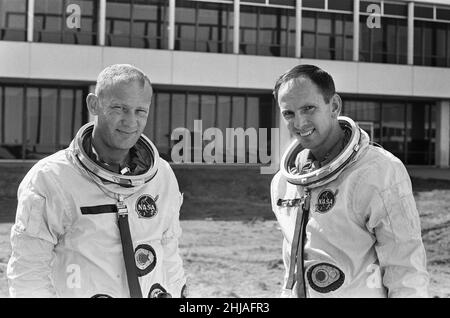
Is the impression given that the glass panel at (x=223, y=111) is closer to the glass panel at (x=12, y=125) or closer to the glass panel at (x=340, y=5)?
the glass panel at (x=340, y=5)

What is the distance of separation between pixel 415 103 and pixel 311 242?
17.2 m

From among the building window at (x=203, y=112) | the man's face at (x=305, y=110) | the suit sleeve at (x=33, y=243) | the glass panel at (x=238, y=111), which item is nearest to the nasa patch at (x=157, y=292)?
the suit sleeve at (x=33, y=243)

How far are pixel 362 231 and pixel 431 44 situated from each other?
17.2m

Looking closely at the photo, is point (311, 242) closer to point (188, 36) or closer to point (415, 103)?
point (188, 36)

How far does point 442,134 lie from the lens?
17.9 m

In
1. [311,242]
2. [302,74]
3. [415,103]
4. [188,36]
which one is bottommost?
[311,242]

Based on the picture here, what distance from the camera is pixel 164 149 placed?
15.5 meters

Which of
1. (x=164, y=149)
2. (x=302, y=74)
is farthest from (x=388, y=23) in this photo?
(x=302, y=74)

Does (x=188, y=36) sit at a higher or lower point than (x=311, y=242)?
higher

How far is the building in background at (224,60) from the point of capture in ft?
47.7

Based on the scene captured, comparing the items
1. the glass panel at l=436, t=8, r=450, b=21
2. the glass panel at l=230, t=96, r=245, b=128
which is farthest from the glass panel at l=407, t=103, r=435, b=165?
Result: the glass panel at l=230, t=96, r=245, b=128

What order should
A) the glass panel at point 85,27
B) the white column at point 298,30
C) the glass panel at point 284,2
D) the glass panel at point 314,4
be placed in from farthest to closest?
the glass panel at point 314,4
the glass panel at point 284,2
the white column at point 298,30
the glass panel at point 85,27

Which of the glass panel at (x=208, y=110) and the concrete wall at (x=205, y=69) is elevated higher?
the concrete wall at (x=205, y=69)

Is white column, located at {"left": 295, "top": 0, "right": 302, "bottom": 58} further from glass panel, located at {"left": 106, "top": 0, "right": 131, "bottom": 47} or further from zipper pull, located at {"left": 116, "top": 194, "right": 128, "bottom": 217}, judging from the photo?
zipper pull, located at {"left": 116, "top": 194, "right": 128, "bottom": 217}
